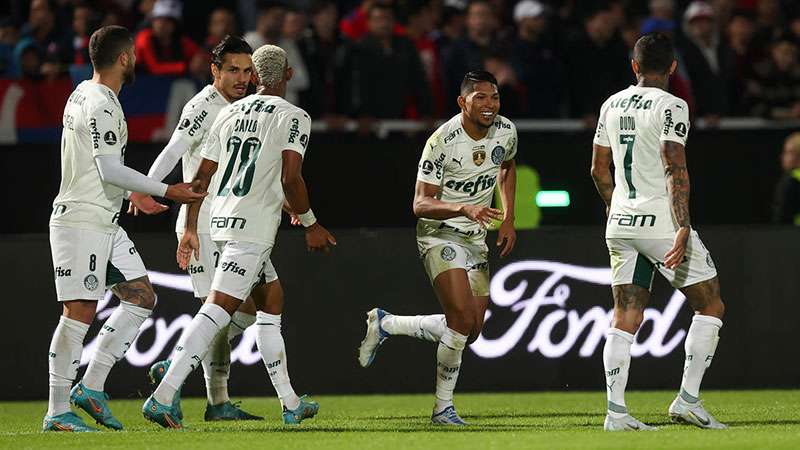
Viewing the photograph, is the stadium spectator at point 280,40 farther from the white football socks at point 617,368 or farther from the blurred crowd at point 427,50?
the white football socks at point 617,368

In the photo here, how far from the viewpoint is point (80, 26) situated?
51.8 feet

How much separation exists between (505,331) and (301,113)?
3970 millimetres

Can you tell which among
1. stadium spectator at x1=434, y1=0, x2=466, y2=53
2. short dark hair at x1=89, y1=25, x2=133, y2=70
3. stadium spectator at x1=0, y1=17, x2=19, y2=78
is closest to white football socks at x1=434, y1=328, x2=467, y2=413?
short dark hair at x1=89, y1=25, x2=133, y2=70

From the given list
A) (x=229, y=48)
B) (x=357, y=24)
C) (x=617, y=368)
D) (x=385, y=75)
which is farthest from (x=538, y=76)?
(x=617, y=368)

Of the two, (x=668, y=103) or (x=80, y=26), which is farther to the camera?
(x=80, y=26)

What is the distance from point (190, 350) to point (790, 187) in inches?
264

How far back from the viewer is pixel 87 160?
9570 mm

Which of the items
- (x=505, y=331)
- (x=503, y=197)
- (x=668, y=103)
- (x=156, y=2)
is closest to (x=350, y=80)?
(x=156, y=2)

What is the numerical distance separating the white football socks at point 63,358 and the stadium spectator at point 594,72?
23.8 ft

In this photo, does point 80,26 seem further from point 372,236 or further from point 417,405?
point 417,405

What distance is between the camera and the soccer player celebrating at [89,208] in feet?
30.8

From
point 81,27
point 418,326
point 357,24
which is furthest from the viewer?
point 357,24

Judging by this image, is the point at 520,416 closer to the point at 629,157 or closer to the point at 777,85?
the point at 629,157

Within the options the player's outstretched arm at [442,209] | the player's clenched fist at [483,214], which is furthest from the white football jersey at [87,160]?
the player's clenched fist at [483,214]
